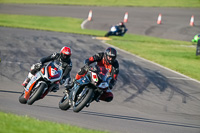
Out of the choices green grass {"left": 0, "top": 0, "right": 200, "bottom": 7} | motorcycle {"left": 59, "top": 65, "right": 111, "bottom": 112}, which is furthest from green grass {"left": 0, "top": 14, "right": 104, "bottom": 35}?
motorcycle {"left": 59, "top": 65, "right": 111, "bottom": 112}

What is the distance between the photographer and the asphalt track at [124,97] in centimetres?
859

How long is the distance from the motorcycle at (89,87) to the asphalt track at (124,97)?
39 centimetres

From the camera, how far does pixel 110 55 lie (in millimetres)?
8875

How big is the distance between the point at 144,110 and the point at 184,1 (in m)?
36.6

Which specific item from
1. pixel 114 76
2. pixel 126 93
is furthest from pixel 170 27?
pixel 114 76

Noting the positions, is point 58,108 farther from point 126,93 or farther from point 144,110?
point 126,93

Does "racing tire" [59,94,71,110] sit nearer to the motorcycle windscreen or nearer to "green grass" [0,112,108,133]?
the motorcycle windscreen

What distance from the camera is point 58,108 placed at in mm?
9562

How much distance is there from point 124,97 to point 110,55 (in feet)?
11.0

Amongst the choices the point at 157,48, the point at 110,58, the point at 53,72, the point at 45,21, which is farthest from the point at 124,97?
the point at 45,21

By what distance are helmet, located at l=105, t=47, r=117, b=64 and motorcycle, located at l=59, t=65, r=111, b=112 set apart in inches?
14.8

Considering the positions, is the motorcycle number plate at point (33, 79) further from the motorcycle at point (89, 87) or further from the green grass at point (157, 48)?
the green grass at point (157, 48)

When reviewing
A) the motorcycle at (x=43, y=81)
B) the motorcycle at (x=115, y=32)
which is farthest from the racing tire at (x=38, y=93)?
the motorcycle at (x=115, y=32)

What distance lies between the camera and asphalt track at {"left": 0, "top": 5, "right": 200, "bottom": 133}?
8594 millimetres
